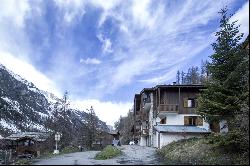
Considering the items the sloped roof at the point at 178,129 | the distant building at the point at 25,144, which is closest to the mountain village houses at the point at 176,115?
the sloped roof at the point at 178,129

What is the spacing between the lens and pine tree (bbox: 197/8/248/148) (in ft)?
116

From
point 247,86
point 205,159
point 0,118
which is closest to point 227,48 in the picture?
point 247,86

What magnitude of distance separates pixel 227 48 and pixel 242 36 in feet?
5.74

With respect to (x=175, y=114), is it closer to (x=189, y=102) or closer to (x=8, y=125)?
(x=189, y=102)

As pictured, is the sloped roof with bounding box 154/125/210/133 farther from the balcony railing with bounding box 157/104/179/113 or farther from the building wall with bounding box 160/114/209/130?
the balcony railing with bounding box 157/104/179/113

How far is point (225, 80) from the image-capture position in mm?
36219

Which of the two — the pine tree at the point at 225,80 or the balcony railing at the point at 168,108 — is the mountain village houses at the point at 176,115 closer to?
the balcony railing at the point at 168,108

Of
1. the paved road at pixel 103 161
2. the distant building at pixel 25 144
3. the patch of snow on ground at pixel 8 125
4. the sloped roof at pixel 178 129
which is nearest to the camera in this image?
the paved road at pixel 103 161

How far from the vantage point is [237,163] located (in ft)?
99.7

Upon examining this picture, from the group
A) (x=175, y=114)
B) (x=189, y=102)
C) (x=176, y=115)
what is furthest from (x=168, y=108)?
(x=189, y=102)

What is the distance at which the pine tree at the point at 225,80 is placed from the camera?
35.3m

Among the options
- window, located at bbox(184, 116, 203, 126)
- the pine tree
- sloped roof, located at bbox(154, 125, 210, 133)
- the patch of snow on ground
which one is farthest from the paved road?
the patch of snow on ground

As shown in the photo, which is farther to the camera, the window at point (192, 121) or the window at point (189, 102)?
the window at point (189, 102)

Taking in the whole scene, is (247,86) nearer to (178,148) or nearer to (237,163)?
(237,163)
